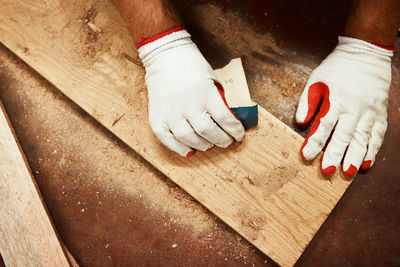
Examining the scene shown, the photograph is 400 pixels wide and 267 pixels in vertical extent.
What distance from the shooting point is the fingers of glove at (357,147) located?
1160 millimetres

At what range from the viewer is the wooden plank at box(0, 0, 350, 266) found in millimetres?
1143

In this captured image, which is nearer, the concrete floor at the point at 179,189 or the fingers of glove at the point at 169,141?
the fingers of glove at the point at 169,141

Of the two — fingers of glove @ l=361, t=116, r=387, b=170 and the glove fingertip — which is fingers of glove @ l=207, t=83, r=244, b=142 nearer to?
the glove fingertip

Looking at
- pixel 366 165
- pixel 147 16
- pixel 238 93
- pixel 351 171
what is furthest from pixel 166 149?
pixel 366 165

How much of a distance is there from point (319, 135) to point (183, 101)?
0.66 m

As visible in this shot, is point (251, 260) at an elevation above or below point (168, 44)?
below

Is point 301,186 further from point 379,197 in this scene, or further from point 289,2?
point 289,2

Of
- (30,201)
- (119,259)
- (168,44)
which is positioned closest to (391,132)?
(168,44)

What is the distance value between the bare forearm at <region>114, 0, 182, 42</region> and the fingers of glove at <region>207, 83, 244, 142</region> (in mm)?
420

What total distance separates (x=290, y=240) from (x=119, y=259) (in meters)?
0.87

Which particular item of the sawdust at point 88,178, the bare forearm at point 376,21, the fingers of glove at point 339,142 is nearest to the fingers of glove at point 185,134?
the sawdust at point 88,178

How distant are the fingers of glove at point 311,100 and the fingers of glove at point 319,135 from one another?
0.21 ft

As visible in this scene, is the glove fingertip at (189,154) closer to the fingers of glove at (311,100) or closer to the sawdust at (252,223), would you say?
the sawdust at (252,223)

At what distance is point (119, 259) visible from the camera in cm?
130
